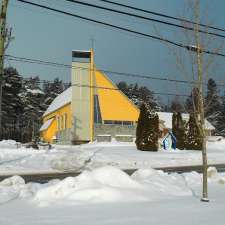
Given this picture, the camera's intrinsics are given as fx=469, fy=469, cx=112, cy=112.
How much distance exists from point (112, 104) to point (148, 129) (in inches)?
672

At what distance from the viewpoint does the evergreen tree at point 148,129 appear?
116 feet

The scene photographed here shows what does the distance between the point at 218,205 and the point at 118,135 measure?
42.2 meters

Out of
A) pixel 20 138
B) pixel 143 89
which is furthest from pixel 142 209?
pixel 143 89

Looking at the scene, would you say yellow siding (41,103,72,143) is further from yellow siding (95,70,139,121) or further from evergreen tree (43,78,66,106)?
evergreen tree (43,78,66,106)

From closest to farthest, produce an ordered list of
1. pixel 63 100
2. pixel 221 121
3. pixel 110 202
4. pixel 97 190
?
pixel 110 202 → pixel 97 190 → pixel 63 100 → pixel 221 121

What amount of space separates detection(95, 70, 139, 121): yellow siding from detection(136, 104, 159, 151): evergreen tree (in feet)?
50.9

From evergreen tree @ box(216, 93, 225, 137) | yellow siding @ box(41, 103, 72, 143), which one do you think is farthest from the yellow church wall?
evergreen tree @ box(216, 93, 225, 137)

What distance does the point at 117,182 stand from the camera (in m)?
10.4

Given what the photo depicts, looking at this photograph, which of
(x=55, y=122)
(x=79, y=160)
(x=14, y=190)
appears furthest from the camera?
(x=55, y=122)

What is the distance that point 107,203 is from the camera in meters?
9.03

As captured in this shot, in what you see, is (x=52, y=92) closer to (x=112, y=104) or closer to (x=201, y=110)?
(x=112, y=104)

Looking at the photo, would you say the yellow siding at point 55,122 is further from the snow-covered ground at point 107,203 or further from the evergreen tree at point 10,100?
the snow-covered ground at point 107,203

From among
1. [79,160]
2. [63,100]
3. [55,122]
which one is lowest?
[79,160]

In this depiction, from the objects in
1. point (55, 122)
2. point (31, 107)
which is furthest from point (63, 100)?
point (31, 107)
